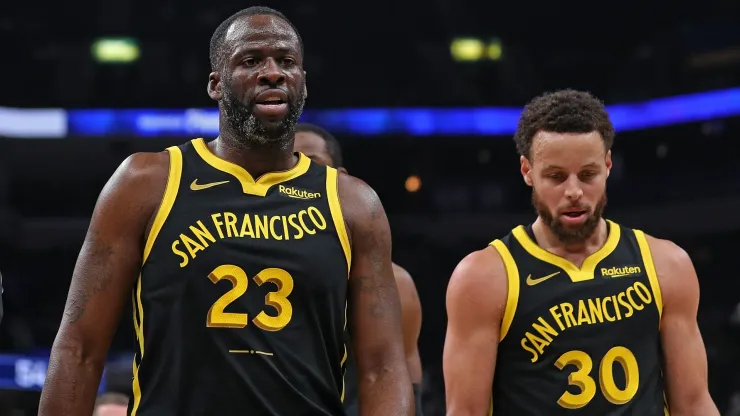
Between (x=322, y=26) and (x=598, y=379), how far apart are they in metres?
10.4

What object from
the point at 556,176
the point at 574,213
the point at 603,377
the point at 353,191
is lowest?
the point at 603,377

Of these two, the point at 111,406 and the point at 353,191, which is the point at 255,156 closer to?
the point at 353,191

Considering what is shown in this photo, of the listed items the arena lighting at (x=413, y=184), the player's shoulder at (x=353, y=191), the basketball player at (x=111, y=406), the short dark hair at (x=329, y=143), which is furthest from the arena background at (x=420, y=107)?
the player's shoulder at (x=353, y=191)

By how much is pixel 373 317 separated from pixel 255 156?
17.7 inches

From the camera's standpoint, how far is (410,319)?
4156 millimetres

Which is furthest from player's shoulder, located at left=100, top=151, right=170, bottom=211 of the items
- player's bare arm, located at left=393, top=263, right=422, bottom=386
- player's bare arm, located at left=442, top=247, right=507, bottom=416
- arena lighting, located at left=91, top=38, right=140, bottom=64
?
arena lighting, located at left=91, top=38, right=140, bottom=64

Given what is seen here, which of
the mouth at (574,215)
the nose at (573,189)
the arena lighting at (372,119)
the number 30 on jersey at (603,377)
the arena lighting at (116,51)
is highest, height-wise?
the arena lighting at (116,51)

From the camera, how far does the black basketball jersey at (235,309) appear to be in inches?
90.8

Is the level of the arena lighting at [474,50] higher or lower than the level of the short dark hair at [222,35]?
higher

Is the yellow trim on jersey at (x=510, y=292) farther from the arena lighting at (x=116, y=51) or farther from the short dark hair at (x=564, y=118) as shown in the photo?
the arena lighting at (x=116, y=51)

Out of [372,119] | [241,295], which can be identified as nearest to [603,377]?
[241,295]

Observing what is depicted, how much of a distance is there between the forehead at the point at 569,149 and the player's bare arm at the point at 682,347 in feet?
1.23

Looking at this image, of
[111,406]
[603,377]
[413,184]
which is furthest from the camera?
[413,184]

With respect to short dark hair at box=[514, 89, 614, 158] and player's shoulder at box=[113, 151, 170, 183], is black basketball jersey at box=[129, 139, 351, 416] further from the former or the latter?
short dark hair at box=[514, 89, 614, 158]
